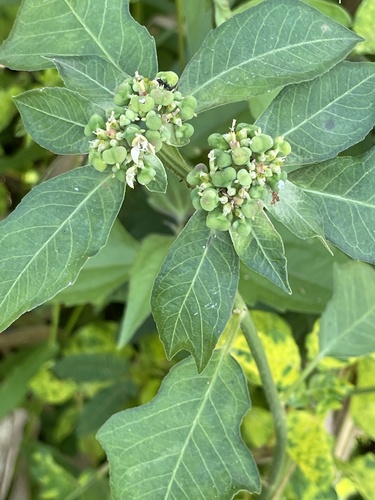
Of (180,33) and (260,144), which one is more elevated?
(260,144)

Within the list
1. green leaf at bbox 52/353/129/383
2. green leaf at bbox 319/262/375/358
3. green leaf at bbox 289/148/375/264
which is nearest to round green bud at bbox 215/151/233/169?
green leaf at bbox 289/148/375/264

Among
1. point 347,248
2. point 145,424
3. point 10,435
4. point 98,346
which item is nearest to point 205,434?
point 145,424

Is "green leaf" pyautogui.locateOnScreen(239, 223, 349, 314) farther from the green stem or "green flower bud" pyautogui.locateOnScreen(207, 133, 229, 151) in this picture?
"green flower bud" pyautogui.locateOnScreen(207, 133, 229, 151)

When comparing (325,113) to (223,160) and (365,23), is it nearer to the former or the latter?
(223,160)

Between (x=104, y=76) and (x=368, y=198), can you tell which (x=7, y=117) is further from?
(x=368, y=198)

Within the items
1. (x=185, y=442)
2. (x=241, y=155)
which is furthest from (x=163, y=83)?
(x=185, y=442)

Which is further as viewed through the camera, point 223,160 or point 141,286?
point 141,286
